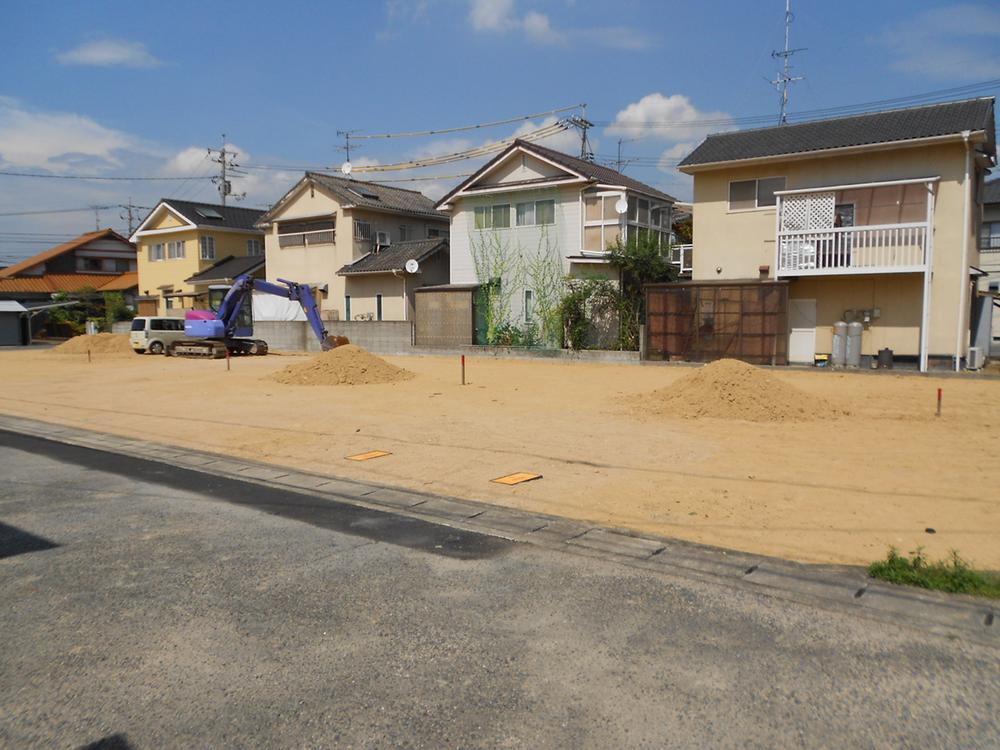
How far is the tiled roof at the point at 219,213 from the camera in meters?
42.8

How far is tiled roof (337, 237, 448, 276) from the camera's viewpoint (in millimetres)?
31767

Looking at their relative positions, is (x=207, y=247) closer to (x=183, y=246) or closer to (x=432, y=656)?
(x=183, y=246)

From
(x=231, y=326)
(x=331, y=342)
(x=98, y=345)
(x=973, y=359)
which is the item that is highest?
(x=231, y=326)

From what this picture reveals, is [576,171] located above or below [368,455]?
above

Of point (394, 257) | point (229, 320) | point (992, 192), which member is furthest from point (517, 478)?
point (992, 192)

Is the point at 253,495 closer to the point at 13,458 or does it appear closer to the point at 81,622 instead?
the point at 81,622

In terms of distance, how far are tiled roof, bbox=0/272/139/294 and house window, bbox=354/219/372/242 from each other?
977 inches

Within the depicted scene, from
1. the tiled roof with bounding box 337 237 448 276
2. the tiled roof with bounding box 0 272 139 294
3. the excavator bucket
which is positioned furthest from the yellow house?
the excavator bucket

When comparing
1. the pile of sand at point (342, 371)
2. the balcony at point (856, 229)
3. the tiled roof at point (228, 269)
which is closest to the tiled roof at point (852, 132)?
the balcony at point (856, 229)

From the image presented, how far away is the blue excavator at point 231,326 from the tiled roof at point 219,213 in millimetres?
14044

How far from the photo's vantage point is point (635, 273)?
25.1 meters

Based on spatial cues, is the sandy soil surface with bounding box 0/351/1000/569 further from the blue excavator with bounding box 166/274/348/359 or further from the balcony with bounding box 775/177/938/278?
the blue excavator with bounding box 166/274/348/359

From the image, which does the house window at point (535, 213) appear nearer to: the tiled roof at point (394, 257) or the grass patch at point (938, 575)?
the tiled roof at point (394, 257)

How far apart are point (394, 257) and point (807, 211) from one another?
18.0 meters
